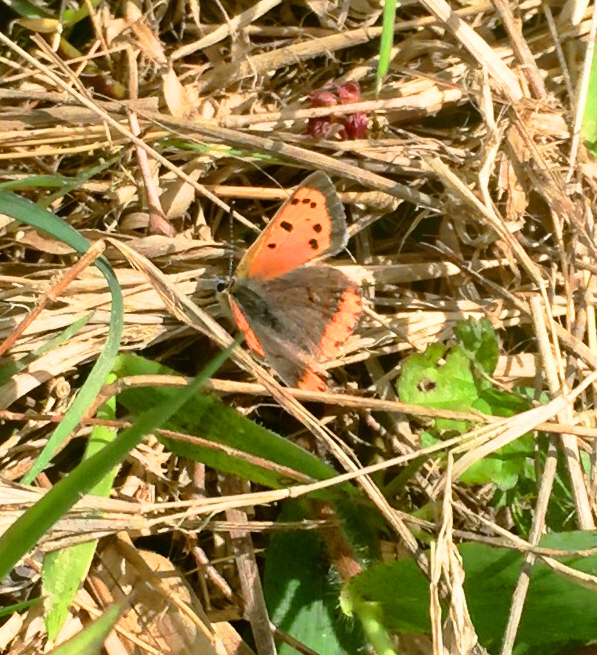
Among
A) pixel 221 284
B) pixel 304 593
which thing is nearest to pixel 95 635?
pixel 304 593

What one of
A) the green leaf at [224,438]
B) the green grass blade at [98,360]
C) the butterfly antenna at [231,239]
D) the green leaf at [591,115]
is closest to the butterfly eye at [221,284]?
the butterfly antenna at [231,239]

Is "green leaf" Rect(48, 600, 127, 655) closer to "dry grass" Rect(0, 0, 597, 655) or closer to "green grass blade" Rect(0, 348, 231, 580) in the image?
"green grass blade" Rect(0, 348, 231, 580)

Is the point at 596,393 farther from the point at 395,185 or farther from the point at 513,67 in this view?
the point at 513,67

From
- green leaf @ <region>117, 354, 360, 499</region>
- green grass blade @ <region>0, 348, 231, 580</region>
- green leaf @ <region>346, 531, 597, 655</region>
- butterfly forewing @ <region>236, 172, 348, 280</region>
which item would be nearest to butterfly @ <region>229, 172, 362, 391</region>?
butterfly forewing @ <region>236, 172, 348, 280</region>

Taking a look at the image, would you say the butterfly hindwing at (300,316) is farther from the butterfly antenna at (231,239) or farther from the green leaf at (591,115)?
the green leaf at (591,115)

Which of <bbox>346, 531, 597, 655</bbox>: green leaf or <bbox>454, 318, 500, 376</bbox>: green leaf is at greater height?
<bbox>454, 318, 500, 376</bbox>: green leaf

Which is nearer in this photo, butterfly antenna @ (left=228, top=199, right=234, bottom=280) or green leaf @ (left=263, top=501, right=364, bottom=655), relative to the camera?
green leaf @ (left=263, top=501, right=364, bottom=655)

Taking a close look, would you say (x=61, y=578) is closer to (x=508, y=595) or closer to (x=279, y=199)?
(x=508, y=595)
